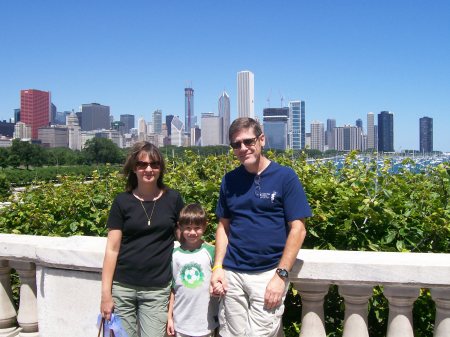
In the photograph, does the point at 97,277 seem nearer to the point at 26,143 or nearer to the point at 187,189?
the point at 187,189

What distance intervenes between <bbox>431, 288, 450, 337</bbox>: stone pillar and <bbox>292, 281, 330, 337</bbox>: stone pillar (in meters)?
0.62

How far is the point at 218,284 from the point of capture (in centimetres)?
252

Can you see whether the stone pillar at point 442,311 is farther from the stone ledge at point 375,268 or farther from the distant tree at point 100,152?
the distant tree at point 100,152

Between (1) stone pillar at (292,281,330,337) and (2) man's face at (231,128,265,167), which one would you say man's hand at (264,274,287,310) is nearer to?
(1) stone pillar at (292,281,330,337)

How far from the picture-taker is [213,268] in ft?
8.55

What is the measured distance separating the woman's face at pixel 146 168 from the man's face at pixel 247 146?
56cm

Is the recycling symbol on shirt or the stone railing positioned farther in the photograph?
A: the recycling symbol on shirt

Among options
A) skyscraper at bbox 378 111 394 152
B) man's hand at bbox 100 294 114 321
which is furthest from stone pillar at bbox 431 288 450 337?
skyscraper at bbox 378 111 394 152

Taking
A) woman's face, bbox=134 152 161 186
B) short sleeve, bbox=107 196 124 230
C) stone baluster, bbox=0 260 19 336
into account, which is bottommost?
stone baluster, bbox=0 260 19 336

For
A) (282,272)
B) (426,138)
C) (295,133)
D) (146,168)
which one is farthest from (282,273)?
(426,138)

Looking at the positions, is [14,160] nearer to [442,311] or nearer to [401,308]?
[401,308]

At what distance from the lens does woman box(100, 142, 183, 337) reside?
2711mm

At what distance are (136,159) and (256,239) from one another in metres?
0.91

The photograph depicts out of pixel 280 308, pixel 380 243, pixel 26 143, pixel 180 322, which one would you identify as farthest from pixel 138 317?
pixel 26 143
